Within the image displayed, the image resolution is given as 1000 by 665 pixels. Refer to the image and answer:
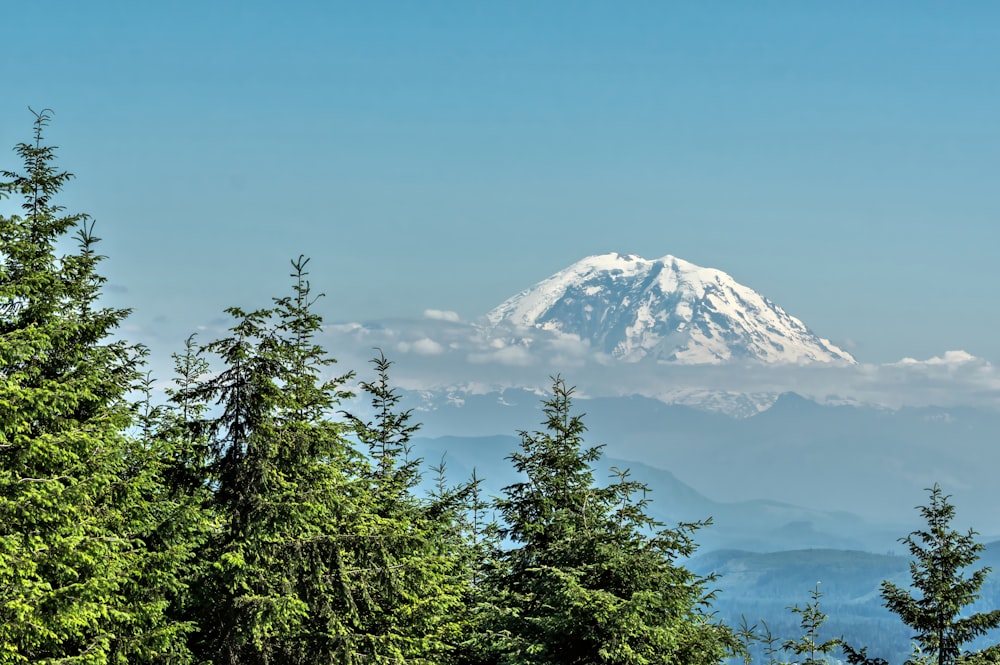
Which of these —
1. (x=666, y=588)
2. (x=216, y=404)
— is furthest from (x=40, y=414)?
(x=666, y=588)

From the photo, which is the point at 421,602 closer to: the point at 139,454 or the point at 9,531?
the point at 139,454

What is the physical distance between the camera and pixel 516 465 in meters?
31.9

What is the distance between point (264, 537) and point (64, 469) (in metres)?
4.63

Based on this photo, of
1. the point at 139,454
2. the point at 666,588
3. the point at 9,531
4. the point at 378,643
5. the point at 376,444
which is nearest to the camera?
the point at 9,531

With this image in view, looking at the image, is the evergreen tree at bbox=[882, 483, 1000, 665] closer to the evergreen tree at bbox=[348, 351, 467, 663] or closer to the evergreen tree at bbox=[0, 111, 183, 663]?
the evergreen tree at bbox=[348, 351, 467, 663]

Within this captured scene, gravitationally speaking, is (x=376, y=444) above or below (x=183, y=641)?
above

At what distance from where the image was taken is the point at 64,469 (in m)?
21.7

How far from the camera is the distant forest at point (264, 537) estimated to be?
69.7 ft

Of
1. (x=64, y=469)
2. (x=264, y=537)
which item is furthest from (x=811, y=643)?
(x=64, y=469)

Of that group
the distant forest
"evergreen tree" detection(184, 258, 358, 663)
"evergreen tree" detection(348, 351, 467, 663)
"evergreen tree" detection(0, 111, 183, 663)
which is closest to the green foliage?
the distant forest

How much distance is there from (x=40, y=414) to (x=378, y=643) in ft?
32.4

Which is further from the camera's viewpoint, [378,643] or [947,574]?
[947,574]

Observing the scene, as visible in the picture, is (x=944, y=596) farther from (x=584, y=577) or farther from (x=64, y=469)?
(x=64, y=469)

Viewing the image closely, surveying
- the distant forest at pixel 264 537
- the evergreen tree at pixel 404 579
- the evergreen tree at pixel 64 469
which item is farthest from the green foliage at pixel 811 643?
the evergreen tree at pixel 64 469
